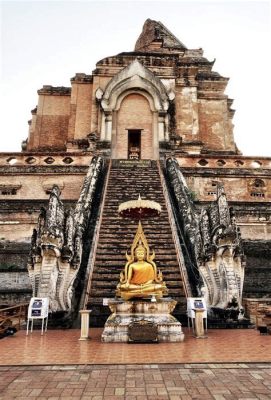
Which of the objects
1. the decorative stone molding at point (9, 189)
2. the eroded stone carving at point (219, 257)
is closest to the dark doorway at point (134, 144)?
the decorative stone molding at point (9, 189)

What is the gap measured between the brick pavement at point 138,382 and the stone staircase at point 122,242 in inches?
166

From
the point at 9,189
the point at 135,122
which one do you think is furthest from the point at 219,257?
the point at 135,122

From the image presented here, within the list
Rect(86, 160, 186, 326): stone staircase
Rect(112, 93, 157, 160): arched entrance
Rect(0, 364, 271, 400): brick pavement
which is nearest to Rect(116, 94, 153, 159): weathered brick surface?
Rect(112, 93, 157, 160): arched entrance

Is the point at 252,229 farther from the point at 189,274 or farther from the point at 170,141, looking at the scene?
the point at 170,141

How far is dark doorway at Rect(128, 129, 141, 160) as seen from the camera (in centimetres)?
2181

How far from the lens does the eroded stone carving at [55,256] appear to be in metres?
9.01

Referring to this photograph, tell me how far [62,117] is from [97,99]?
4.07m

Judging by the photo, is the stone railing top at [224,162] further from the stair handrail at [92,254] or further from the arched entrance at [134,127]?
the stair handrail at [92,254]

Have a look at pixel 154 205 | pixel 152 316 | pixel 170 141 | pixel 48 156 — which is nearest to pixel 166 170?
pixel 170 141

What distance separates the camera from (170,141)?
69.3 feet

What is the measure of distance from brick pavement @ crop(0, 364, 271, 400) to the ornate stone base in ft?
6.81

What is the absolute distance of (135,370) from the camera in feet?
16.4

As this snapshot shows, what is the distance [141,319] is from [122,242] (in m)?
4.31

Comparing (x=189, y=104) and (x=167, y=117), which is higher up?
(x=189, y=104)
